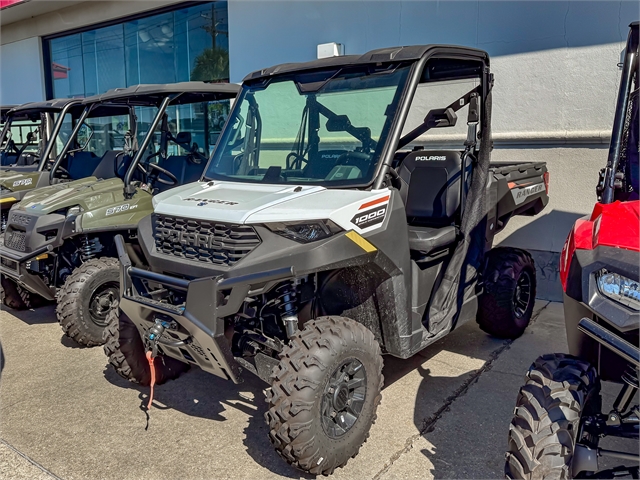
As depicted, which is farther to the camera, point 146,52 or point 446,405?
point 146,52

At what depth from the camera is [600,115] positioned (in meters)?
5.43

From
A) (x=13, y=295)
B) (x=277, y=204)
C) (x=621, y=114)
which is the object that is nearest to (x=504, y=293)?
(x=621, y=114)

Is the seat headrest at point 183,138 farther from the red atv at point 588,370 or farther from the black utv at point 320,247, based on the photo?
the red atv at point 588,370

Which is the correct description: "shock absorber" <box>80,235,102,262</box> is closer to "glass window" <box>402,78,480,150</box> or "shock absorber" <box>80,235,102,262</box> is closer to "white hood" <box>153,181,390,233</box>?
"white hood" <box>153,181,390,233</box>

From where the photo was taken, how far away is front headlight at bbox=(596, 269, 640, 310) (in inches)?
75.9

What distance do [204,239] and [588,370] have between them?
1.87 meters

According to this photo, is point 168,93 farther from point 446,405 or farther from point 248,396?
point 446,405

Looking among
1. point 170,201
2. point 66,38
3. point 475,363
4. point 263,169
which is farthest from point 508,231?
point 66,38

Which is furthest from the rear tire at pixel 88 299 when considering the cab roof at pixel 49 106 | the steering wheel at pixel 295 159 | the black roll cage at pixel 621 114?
the black roll cage at pixel 621 114

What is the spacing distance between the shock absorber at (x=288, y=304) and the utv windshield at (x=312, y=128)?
0.65 metres

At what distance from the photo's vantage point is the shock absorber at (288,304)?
284cm

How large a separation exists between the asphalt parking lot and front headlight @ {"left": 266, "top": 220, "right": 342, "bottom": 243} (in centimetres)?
120

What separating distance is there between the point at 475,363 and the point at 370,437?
4.45 feet

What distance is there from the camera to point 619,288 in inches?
78.2
